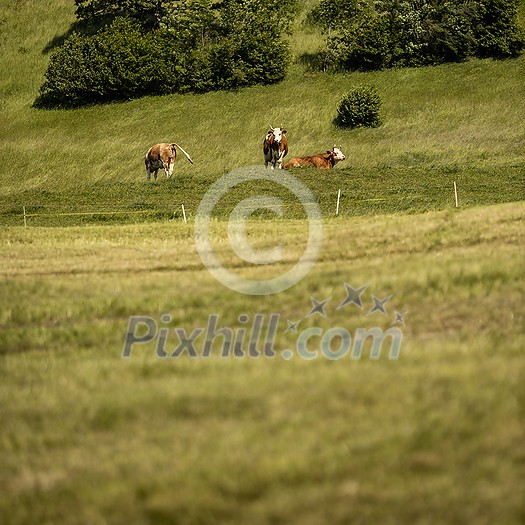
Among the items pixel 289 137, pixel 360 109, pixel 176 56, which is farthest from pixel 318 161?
pixel 176 56

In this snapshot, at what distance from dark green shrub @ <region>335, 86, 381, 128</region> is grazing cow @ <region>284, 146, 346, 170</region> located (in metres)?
11.5

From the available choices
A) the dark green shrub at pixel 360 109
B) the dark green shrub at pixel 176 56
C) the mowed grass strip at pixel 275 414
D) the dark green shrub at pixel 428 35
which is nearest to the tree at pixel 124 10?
the dark green shrub at pixel 176 56

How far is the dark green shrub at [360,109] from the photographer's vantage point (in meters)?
58.9

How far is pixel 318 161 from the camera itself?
154 ft

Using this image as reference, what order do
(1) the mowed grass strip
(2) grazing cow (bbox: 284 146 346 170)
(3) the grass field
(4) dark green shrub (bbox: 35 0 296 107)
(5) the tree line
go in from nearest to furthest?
(1) the mowed grass strip → (3) the grass field → (2) grazing cow (bbox: 284 146 346 170) → (5) the tree line → (4) dark green shrub (bbox: 35 0 296 107)

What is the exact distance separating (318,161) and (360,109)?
13.3 metres

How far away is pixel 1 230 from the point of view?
108 feet

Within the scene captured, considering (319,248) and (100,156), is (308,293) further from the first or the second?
(100,156)

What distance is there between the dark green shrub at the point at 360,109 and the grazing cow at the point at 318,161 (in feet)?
37.7

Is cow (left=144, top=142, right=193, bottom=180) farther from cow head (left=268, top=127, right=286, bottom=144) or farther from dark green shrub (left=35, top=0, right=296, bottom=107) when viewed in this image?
dark green shrub (left=35, top=0, right=296, bottom=107)

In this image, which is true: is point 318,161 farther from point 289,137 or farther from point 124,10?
point 124,10

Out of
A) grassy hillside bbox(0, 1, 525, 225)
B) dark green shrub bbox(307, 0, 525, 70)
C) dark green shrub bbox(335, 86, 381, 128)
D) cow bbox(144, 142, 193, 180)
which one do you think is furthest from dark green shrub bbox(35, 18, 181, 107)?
cow bbox(144, 142, 193, 180)

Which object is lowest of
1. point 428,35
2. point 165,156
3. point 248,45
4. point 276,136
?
point 165,156

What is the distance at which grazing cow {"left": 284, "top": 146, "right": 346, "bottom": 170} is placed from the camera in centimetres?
4616
